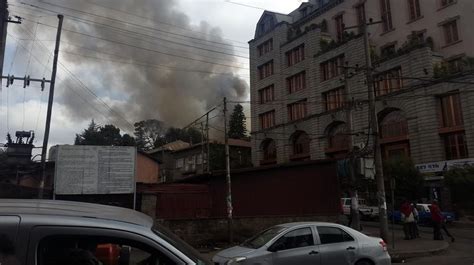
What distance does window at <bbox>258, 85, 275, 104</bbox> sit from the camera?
67938 mm

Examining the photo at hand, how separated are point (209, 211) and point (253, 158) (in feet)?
146

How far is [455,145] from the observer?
42.0m

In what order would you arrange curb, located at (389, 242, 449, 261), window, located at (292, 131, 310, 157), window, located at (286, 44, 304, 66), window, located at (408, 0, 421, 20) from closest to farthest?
curb, located at (389, 242, 449, 261), window, located at (408, 0, 421, 20), window, located at (292, 131, 310, 157), window, located at (286, 44, 304, 66)

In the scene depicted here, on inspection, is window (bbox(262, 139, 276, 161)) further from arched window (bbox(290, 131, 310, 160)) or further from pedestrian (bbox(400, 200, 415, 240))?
pedestrian (bbox(400, 200, 415, 240))

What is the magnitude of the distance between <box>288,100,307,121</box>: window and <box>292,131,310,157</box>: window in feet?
7.41

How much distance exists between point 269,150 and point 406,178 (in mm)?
29615

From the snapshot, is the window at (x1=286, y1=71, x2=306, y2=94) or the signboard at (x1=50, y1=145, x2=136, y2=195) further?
the window at (x1=286, y1=71, x2=306, y2=94)

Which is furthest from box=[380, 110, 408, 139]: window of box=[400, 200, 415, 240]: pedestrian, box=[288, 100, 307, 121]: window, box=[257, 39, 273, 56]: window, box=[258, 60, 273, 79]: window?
box=[400, 200, 415, 240]: pedestrian

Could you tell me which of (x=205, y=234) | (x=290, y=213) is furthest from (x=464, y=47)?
(x=205, y=234)

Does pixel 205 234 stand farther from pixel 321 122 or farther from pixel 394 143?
pixel 321 122

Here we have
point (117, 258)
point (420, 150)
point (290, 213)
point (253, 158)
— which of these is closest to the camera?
point (117, 258)

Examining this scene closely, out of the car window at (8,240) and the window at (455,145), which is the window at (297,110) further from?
the car window at (8,240)

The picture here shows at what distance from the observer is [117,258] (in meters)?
2.75

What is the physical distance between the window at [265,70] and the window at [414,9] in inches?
866
